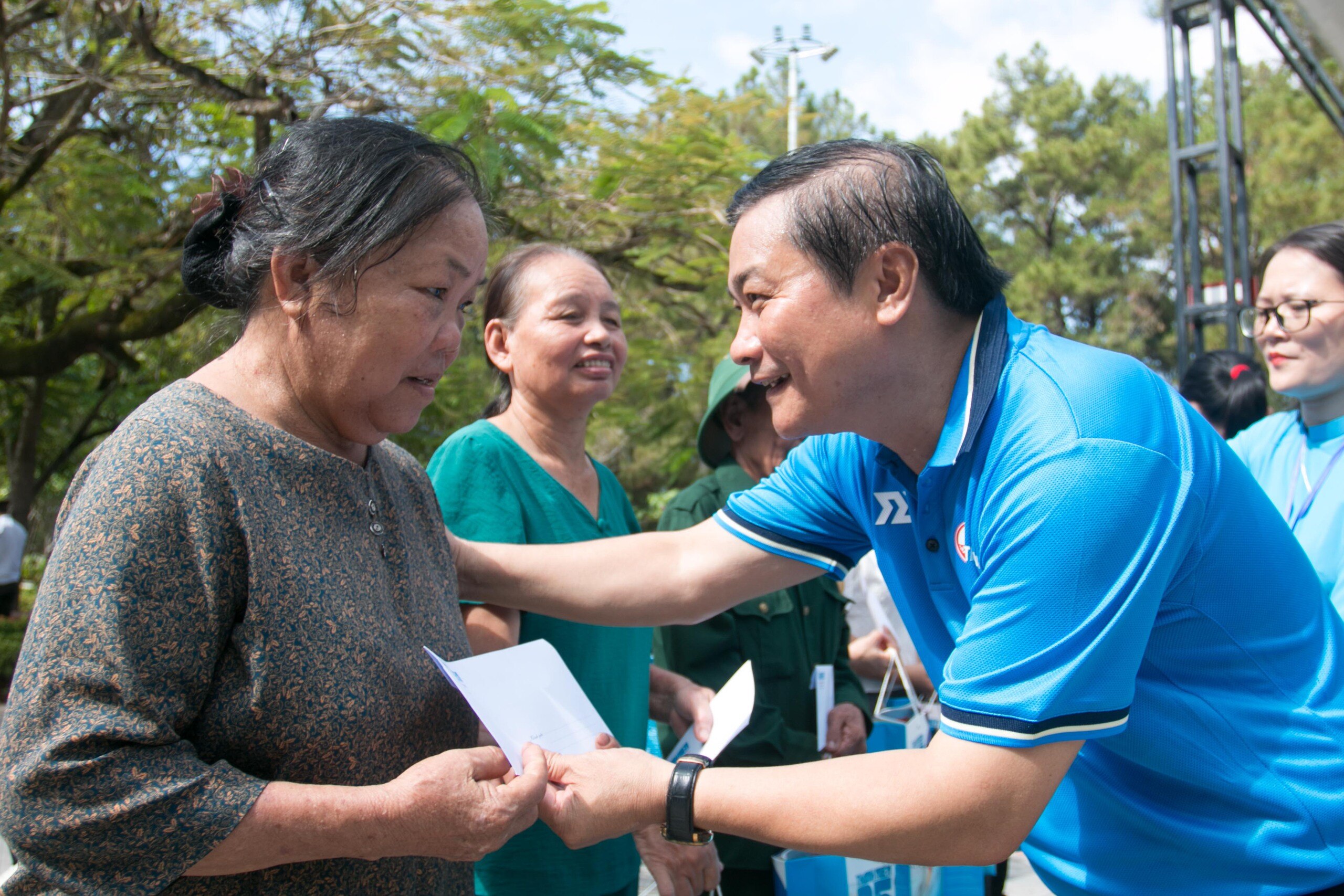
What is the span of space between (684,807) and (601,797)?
0.14m

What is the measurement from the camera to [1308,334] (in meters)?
2.96

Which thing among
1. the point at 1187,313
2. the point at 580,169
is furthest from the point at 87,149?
the point at 1187,313

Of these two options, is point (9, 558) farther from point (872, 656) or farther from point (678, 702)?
point (678, 702)

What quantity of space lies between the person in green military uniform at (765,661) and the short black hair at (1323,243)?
70.4 inches

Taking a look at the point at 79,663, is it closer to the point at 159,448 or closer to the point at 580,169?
the point at 159,448

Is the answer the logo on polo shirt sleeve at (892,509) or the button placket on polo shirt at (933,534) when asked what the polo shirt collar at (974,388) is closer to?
the button placket on polo shirt at (933,534)

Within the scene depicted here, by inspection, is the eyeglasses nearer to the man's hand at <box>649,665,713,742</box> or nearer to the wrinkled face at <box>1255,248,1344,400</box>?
the wrinkled face at <box>1255,248,1344,400</box>

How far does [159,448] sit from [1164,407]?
4.92ft

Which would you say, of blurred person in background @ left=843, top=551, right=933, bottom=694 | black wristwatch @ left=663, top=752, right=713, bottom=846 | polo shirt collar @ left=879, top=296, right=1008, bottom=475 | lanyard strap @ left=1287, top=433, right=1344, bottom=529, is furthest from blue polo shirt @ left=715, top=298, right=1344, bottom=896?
blurred person in background @ left=843, top=551, right=933, bottom=694

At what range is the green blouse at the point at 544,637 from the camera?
2131 mm

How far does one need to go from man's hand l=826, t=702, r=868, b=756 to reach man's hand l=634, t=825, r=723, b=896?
0.70m

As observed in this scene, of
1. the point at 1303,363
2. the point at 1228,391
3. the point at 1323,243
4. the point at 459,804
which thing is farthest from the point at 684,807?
the point at 1228,391

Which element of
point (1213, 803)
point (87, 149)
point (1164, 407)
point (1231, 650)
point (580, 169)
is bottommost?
point (1213, 803)

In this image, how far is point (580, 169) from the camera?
668 centimetres
